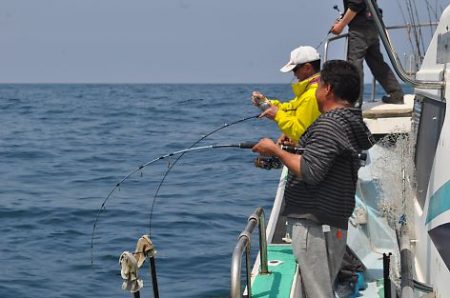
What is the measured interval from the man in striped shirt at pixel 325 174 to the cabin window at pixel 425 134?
0.39 metres

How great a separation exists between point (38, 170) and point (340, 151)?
1465 cm

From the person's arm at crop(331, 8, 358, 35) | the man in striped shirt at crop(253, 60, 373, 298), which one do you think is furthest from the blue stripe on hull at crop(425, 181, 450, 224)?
the person's arm at crop(331, 8, 358, 35)

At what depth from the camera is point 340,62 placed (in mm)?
3971

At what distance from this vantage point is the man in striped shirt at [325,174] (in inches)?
151

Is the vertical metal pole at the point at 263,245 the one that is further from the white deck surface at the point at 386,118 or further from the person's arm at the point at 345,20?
the person's arm at the point at 345,20

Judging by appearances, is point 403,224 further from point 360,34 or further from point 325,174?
point 360,34

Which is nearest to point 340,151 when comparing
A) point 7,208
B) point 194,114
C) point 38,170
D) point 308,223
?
point 308,223

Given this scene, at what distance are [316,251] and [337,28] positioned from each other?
410 cm

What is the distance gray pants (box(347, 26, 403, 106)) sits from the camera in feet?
25.4

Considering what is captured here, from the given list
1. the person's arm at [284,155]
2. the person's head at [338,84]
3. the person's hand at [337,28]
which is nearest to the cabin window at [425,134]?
the person's head at [338,84]

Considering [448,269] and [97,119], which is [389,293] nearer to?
[448,269]

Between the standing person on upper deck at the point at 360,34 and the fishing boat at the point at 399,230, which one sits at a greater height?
the standing person on upper deck at the point at 360,34

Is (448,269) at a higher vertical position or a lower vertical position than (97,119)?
lower

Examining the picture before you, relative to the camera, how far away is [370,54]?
8086 millimetres
